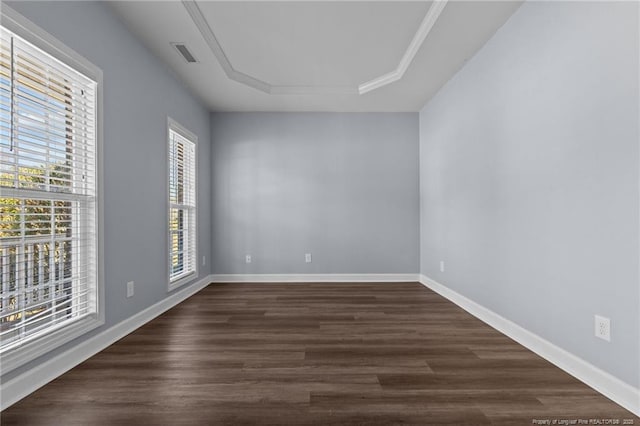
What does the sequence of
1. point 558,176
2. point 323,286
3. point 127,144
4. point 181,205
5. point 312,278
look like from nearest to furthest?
1. point 558,176
2. point 127,144
3. point 181,205
4. point 323,286
5. point 312,278

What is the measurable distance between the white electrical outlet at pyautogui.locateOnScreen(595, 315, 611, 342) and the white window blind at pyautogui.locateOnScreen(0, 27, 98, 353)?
314cm

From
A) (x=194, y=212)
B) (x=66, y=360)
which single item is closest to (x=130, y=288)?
(x=66, y=360)

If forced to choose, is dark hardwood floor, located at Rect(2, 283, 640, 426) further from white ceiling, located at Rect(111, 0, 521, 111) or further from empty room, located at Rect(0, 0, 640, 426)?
white ceiling, located at Rect(111, 0, 521, 111)

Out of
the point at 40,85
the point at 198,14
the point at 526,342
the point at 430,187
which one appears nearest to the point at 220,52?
the point at 198,14

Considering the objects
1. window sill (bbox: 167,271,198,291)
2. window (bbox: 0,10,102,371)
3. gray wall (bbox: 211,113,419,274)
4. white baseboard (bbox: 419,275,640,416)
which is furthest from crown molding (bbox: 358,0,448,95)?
window sill (bbox: 167,271,198,291)

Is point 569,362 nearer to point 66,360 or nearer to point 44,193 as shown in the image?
point 66,360

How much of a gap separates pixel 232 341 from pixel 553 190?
2.54m

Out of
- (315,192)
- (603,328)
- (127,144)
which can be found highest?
(127,144)

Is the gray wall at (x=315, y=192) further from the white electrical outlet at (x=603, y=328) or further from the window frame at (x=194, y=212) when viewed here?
the white electrical outlet at (x=603, y=328)

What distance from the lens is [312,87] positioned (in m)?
4.17

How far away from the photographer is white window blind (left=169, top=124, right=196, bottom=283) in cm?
372

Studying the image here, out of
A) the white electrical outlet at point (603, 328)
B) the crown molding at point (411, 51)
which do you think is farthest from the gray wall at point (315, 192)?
the white electrical outlet at point (603, 328)

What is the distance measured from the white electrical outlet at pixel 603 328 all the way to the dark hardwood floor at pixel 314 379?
31cm

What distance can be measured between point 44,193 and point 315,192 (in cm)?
339
